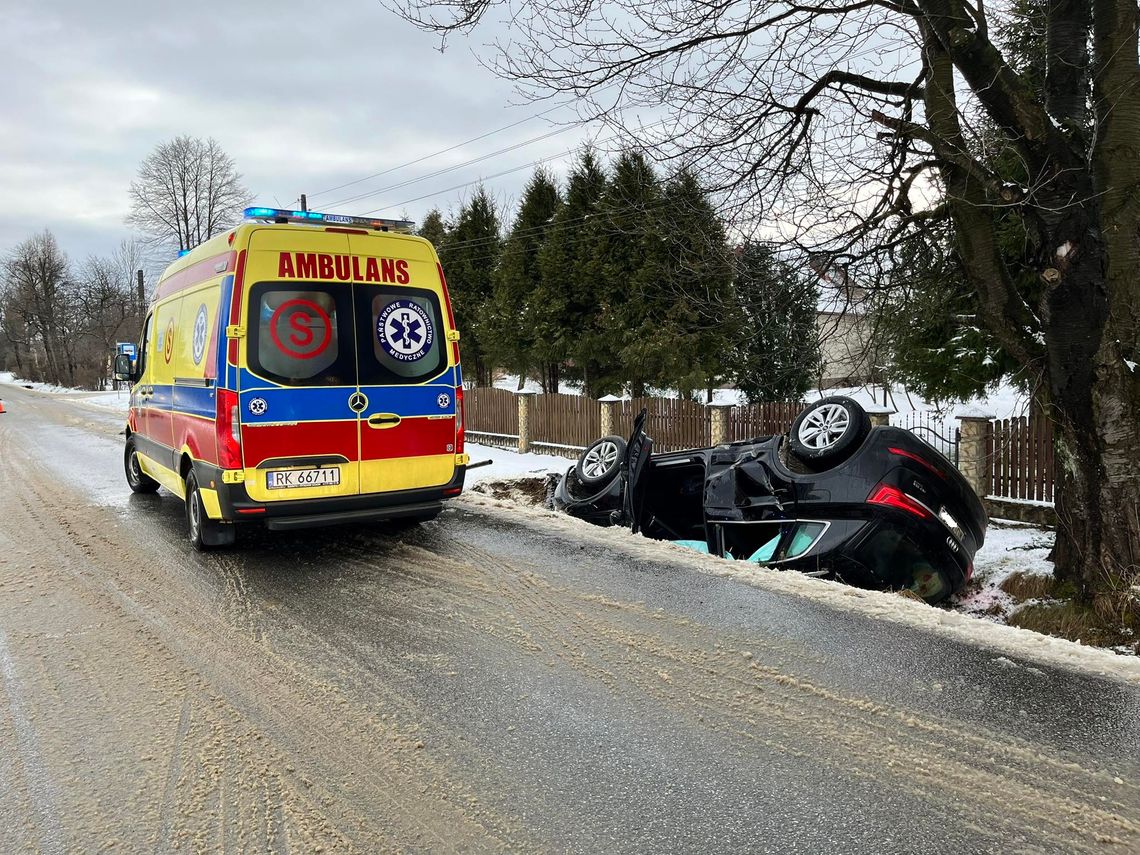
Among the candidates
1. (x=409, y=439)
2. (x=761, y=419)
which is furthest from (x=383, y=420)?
(x=761, y=419)

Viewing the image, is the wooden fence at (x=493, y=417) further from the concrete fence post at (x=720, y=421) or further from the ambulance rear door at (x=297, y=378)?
the ambulance rear door at (x=297, y=378)

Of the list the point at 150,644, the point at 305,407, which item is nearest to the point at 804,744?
the point at 150,644

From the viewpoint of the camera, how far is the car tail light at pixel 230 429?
5.52 m

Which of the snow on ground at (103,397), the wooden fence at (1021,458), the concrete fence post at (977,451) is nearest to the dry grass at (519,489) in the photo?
the concrete fence post at (977,451)

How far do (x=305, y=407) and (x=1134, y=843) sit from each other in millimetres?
5292

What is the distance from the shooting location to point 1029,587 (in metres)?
6.00

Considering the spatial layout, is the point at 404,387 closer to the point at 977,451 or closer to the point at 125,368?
the point at 125,368

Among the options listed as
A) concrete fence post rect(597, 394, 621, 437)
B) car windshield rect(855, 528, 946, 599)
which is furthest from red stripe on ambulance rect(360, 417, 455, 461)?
concrete fence post rect(597, 394, 621, 437)

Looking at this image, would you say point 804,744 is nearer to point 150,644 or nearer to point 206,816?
point 206,816

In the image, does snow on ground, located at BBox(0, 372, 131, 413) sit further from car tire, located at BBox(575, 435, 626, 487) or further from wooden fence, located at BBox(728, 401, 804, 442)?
car tire, located at BBox(575, 435, 626, 487)

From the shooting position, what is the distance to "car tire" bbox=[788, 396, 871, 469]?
5.32 m

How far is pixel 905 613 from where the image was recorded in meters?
4.44

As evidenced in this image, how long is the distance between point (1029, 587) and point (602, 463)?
3762mm

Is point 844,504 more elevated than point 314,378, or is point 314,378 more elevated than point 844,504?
point 314,378
